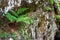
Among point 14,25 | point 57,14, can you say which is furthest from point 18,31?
point 57,14

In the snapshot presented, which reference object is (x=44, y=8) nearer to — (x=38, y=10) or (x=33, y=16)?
(x=38, y=10)

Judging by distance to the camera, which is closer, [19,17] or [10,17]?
[10,17]

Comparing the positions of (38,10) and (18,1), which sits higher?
(18,1)

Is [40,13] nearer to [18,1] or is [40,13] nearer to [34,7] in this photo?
[34,7]

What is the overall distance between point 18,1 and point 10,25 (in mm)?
680

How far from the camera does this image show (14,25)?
3.79 meters

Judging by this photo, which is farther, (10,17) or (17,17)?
(17,17)


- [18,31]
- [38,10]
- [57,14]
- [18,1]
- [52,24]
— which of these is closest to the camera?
[18,31]

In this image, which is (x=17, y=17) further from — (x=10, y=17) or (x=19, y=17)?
(x=10, y=17)

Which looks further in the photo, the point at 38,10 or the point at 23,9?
the point at 38,10

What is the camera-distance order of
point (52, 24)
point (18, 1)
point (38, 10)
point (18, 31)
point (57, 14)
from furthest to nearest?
1. point (57, 14)
2. point (52, 24)
3. point (38, 10)
4. point (18, 1)
5. point (18, 31)

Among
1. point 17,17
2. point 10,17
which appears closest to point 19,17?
point 17,17

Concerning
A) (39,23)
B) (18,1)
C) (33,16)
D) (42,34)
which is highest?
(18,1)

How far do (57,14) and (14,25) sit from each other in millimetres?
2420
